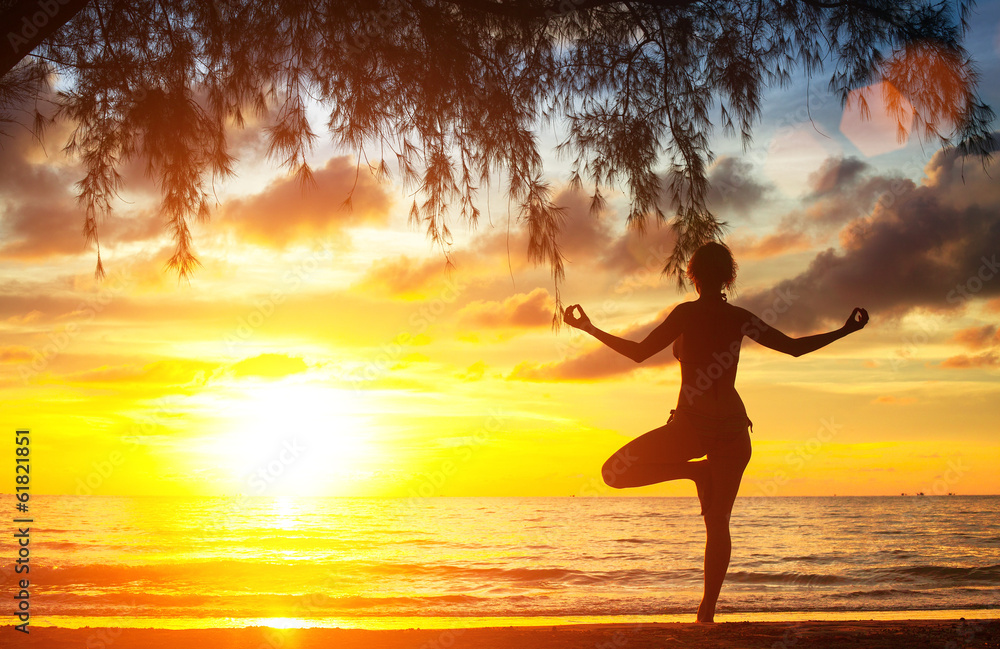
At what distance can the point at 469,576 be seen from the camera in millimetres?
13539

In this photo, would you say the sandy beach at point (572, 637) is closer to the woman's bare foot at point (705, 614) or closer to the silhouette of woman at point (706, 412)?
the woman's bare foot at point (705, 614)

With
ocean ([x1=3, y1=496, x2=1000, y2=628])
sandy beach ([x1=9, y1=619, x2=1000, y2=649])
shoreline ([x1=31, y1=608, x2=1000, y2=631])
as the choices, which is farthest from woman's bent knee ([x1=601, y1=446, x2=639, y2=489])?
ocean ([x1=3, y1=496, x2=1000, y2=628])

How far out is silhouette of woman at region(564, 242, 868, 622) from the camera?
3.06m

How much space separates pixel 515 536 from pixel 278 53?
22.5 metres

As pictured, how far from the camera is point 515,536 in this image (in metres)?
23.9

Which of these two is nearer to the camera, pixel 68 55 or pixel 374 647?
pixel 68 55

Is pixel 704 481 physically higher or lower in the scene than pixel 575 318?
lower

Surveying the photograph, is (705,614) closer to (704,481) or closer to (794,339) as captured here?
(704,481)

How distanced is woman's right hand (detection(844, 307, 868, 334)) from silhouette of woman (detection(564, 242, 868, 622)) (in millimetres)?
229

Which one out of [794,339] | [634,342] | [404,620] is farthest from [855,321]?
[404,620]

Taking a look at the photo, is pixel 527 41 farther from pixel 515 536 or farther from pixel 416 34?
pixel 515 536

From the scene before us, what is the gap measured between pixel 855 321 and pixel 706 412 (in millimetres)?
746

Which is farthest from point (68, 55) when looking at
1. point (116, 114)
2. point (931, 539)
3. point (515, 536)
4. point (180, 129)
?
point (931, 539)

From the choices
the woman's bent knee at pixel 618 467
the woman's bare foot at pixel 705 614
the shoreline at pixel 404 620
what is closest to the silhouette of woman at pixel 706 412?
the woman's bent knee at pixel 618 467
